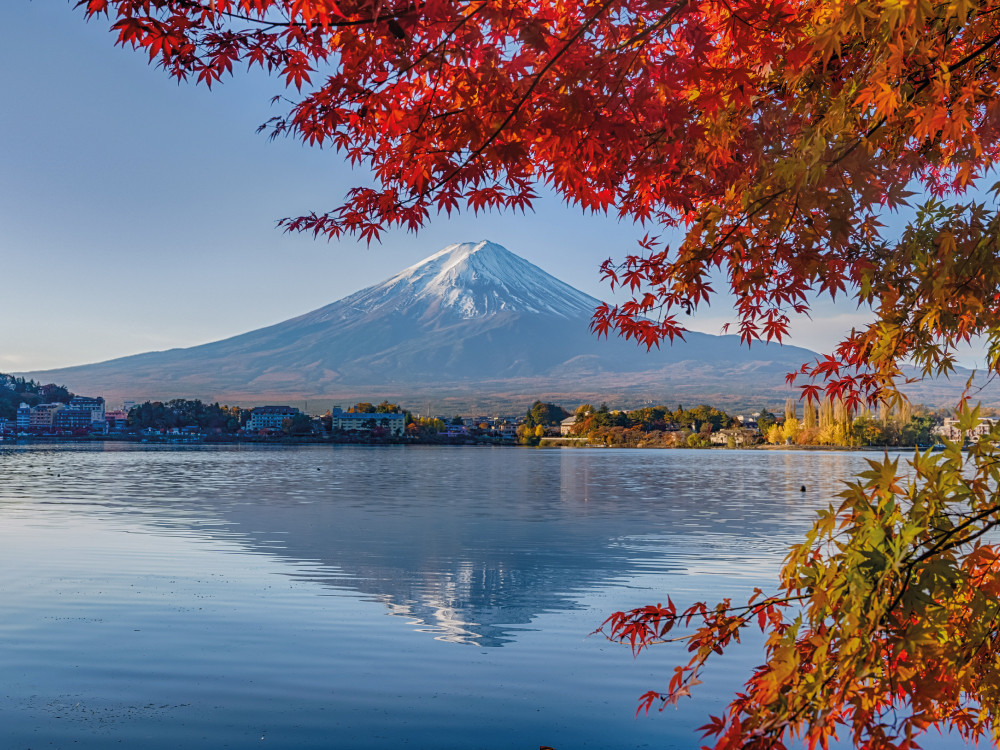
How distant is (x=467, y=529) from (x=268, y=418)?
15924 cm

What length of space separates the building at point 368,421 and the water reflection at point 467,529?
398 feet

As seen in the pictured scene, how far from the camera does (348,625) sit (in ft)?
30.2

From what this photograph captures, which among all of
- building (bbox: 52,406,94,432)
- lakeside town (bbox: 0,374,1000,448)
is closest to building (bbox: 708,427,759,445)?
lakeside town (bbox: 0,374,1000,448)

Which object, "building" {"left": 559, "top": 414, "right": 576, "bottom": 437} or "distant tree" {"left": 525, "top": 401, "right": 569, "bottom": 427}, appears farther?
"distant tree" {"left": 525, "top": 401, "right": 569, "bottom": 427}

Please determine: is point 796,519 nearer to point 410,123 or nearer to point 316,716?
point 316,716

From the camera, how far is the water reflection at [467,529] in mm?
11547

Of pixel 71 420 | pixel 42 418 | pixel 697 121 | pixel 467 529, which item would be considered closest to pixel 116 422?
pixel 71 420

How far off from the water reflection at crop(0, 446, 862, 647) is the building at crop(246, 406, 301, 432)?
5096 inches

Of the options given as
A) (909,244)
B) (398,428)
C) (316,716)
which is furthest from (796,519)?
(398,428)

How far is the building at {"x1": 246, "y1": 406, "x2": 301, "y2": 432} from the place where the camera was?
166 meters

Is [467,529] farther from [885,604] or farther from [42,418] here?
[42,418]

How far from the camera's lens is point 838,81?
3725mm

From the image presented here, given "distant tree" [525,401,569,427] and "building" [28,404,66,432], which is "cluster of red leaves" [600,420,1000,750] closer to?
"distant tree" [525,401,569,427]

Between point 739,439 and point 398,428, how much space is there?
6230cm
